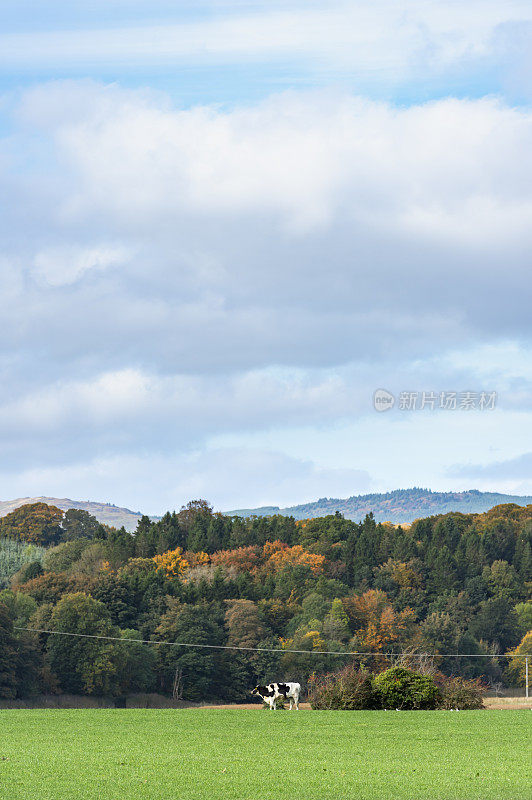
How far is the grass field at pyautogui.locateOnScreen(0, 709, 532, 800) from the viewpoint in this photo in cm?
1322

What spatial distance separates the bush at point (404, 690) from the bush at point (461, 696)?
3.37 ft

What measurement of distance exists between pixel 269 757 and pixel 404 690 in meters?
12.7

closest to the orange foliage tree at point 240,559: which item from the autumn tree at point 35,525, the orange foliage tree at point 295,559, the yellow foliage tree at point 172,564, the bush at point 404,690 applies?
→ the orange foliage tree at point 295,559

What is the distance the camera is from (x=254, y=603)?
79.0 metres

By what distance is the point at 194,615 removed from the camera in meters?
70.1

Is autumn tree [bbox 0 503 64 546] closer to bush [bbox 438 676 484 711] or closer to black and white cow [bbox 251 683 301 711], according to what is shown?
black and white cow [bbox 251 683 301 711]

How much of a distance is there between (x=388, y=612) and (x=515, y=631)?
43.6 ft

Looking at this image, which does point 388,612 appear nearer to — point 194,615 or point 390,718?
point 194,615

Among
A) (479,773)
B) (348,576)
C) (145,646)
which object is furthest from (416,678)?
(348,576)

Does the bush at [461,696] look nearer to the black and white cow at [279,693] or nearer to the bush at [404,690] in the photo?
the bush at [404,690]

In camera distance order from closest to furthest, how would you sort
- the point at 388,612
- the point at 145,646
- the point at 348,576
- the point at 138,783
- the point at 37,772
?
the point at 138,783
the point at 37,772
the point at 145,646
the point at 388,612
the point at 348,576

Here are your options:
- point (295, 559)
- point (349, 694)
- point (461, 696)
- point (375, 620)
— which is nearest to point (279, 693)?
point (349, 694)

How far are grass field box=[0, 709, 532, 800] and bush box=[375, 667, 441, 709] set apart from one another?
2311 mm

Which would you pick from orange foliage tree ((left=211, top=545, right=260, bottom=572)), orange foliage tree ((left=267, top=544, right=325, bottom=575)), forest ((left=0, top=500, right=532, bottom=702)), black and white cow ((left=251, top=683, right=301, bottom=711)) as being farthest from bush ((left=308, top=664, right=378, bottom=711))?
orange foliage tree ((left=211, top=545, right=260, bottom=572))
